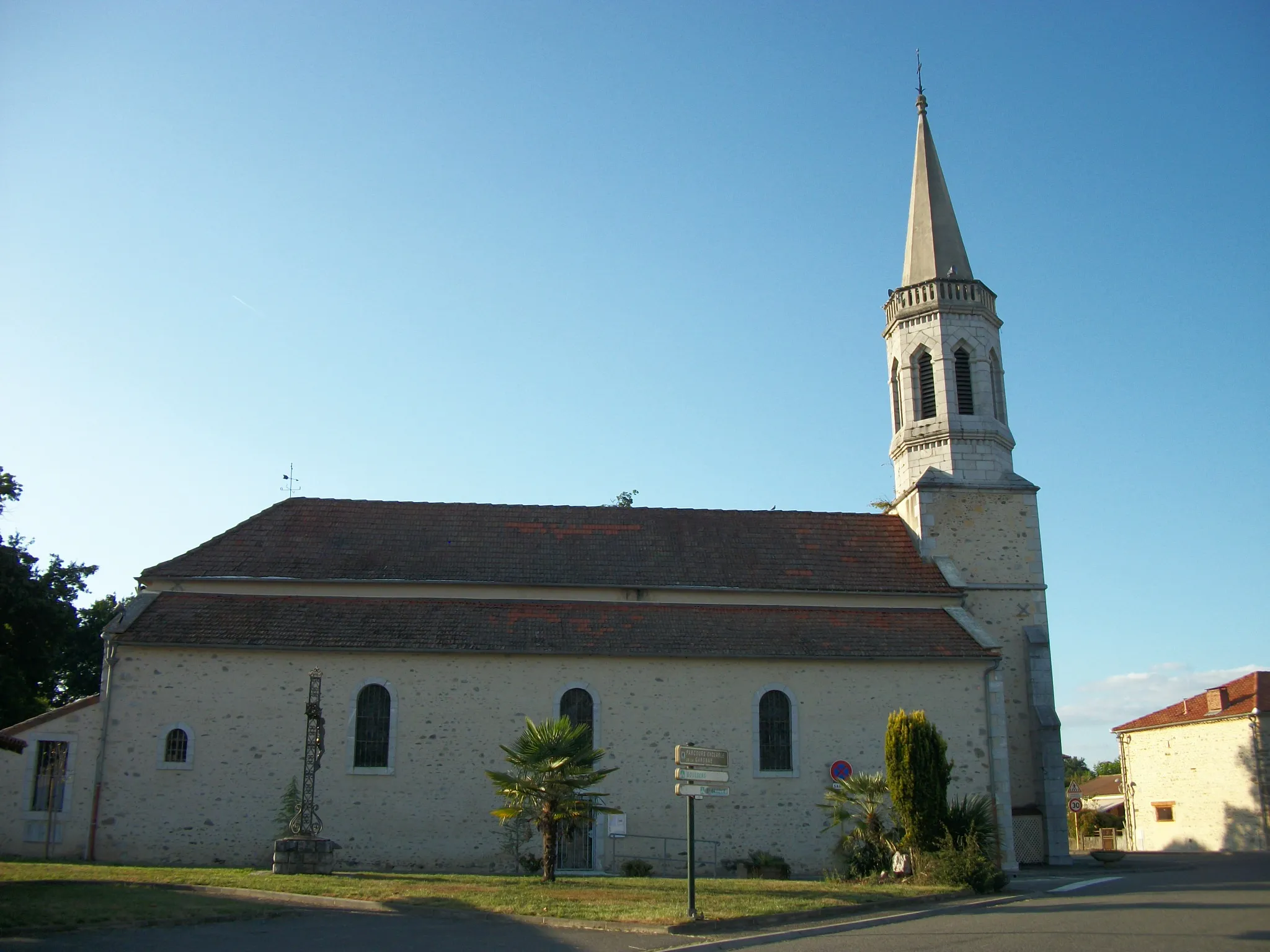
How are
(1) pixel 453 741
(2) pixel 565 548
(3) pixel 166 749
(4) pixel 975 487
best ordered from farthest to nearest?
1. (4) pixel 975 487
2. (2) pixel 565 548
3. (1) pixel 453 741
4. (3) pixel 166 749

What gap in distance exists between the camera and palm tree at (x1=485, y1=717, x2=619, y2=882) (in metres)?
17.3

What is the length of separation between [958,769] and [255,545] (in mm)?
17399

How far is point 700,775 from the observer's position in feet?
45.7

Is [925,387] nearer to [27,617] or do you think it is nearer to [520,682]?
[520,682]

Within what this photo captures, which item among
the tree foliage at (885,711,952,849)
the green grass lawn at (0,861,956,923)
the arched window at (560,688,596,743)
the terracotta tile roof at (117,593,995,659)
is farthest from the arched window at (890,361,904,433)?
the green grass lawn at (0,861,956,923)

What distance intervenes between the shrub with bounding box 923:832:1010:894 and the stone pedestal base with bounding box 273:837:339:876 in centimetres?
1052

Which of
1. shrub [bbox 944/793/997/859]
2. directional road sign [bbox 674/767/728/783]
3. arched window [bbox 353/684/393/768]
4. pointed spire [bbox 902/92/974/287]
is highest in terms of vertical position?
pointed spire [bbox 902/92/974/287]

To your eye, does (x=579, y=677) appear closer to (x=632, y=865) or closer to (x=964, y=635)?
(x=632, y=865)

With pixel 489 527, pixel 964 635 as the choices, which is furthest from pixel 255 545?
pixel 964 635

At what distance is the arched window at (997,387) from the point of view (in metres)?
28.9

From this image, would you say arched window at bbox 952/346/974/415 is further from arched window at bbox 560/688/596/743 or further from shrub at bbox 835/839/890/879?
arched window at bbox 560/688/596/743

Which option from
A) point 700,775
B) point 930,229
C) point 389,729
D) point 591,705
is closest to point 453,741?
point 389,729

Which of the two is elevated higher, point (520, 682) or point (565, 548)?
point (565, 548)

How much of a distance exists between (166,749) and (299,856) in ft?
19.5
